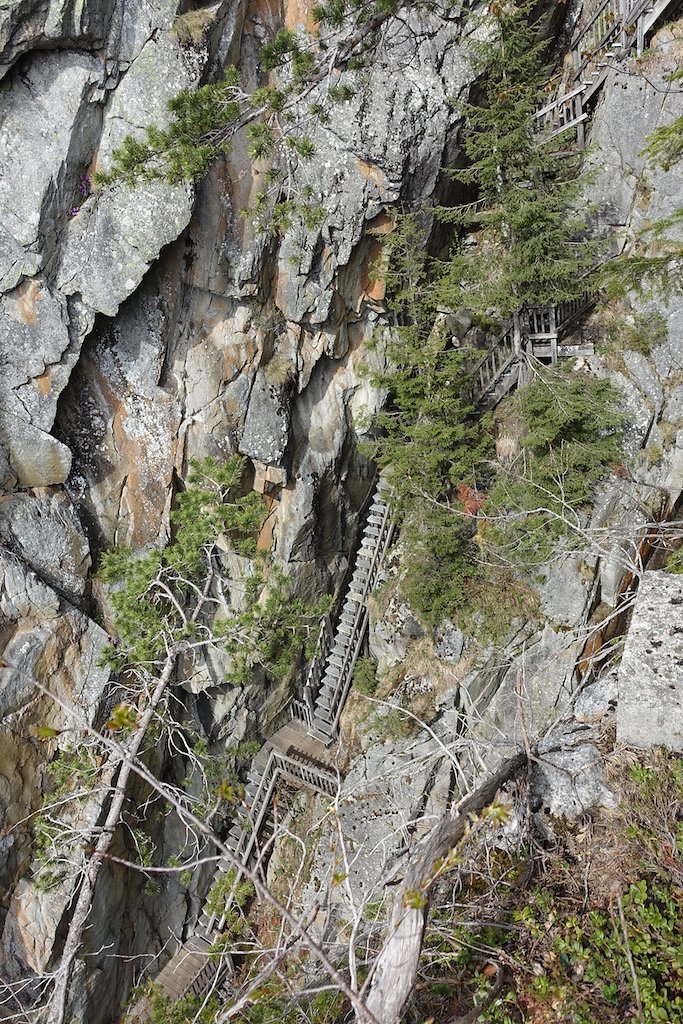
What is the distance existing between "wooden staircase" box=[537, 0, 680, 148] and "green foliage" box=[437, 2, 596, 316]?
6.79ft

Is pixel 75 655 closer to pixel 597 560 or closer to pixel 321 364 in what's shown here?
pixel 321 364

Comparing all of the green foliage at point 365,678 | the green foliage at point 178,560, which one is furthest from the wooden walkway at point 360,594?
the green foliage at point 178,560

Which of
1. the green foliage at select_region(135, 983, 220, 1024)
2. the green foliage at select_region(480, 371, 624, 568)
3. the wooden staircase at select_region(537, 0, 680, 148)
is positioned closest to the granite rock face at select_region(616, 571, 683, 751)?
the green foliage at select_region(480, 371, 624, 568)

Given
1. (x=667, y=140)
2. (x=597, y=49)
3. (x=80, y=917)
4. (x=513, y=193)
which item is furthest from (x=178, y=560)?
(x=597, y=49)

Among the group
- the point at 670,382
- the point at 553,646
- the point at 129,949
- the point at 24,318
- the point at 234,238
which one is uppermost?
the point at 234,238

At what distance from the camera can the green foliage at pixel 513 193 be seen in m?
8.24

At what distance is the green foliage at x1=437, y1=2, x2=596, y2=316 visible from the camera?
8242 millimetres

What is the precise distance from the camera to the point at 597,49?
11.0 meters

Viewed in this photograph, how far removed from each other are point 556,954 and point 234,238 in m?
9.25

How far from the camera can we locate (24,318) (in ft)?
26.0

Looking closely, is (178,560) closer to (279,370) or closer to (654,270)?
(279,370)

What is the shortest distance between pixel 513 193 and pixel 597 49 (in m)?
5.62

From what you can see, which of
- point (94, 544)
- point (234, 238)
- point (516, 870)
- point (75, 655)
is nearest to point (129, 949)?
point (75, 655)

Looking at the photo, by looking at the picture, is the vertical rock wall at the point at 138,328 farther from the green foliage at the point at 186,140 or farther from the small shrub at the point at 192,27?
the green foliage at the point at 186,140
